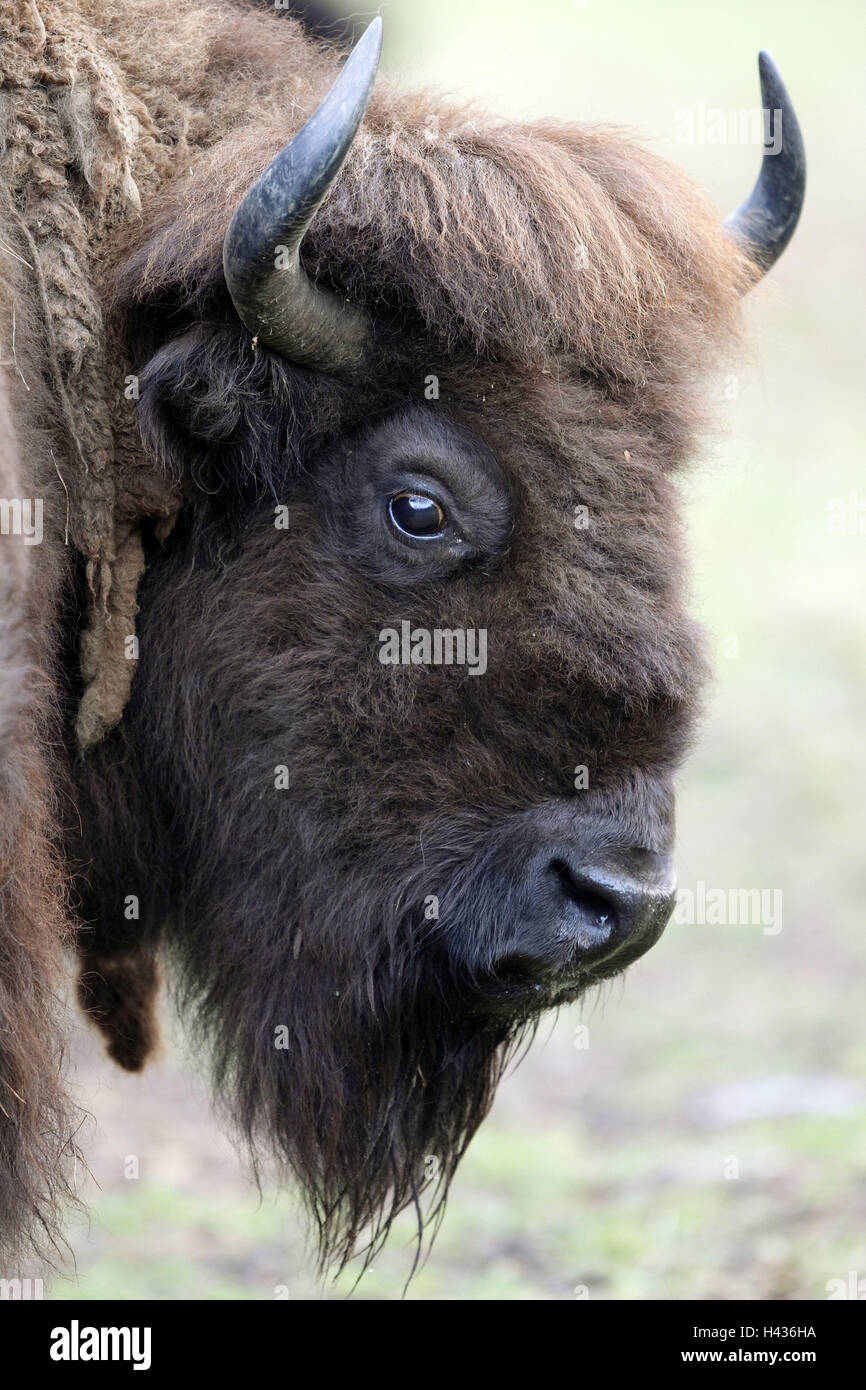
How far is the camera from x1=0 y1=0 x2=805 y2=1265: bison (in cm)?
289

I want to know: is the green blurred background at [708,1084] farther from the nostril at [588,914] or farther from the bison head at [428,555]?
the nostril at [588,914]

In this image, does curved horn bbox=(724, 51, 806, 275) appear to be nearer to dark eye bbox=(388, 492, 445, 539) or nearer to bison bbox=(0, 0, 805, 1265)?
bison bbox=(0, 0, 805, 1265)

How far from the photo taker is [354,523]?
3053mm

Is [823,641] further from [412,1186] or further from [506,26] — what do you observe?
[506,26]

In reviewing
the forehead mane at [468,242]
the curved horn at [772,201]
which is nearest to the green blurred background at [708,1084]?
the curved horn at [772,201]

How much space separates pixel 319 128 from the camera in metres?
2.61

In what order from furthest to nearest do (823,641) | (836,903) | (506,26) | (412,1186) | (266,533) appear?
(506,26)
(823,641)
(836,903)
(412,1186)
(266,533)

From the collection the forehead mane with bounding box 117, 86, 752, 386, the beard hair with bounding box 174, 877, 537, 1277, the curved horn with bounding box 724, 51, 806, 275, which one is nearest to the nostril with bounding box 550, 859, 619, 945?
the beard hair with bounding box 174, 877, 537, 1277

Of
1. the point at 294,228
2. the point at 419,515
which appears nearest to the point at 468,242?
the point at 294,228

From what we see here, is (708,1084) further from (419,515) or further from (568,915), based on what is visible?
(419,515)

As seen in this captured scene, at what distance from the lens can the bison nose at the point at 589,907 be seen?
2.87 metres

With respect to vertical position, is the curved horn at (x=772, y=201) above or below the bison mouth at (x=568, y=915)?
above

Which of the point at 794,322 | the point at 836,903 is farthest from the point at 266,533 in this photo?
the point at 794,322

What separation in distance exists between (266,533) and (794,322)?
15.1m
